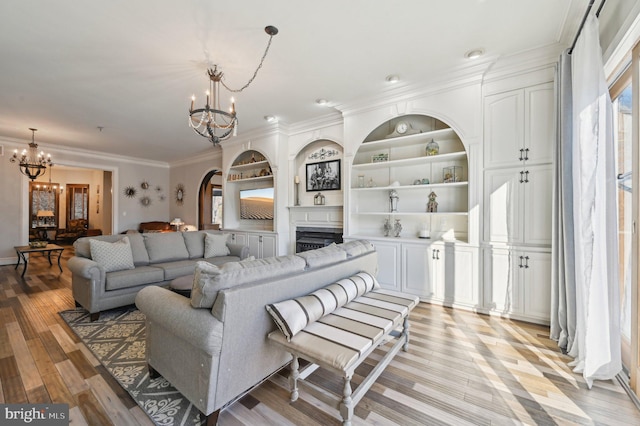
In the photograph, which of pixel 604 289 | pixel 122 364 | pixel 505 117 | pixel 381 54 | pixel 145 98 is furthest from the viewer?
pixel 145 98

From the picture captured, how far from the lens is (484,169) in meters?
3.24

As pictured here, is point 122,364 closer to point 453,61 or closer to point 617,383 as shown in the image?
point 617,383

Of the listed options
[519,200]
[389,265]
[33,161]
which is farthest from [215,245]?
[33,161]

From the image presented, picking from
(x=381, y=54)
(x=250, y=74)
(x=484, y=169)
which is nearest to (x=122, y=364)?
(x=250, y=74)

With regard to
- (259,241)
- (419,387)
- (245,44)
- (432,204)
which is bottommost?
(419,387)

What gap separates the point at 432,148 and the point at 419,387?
2963 mm

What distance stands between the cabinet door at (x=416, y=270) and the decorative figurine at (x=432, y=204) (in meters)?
0.55

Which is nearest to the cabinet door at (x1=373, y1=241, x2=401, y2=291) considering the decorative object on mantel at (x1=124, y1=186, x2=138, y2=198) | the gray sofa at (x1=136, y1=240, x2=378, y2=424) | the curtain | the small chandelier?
the curtain

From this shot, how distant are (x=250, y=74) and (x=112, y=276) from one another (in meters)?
2.90

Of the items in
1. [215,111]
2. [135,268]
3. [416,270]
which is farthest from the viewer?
[416,270]

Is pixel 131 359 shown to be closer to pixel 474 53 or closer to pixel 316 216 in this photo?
pixel 316 216

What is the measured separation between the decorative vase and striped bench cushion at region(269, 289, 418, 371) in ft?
7.57

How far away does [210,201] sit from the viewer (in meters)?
8.20

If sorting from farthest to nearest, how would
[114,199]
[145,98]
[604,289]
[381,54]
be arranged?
[114,199] → [145,98] → [381,54] → [604,289]
